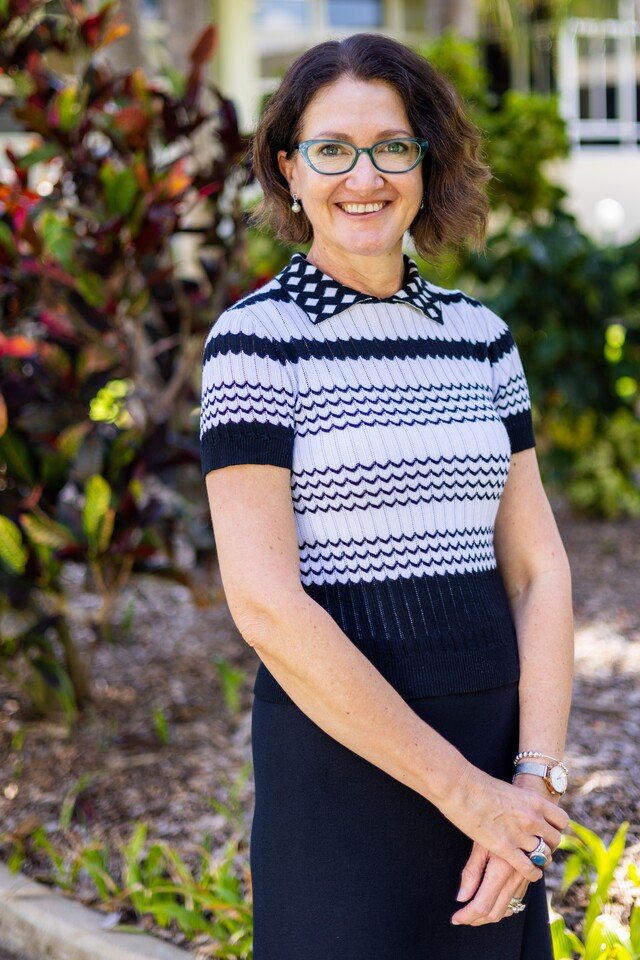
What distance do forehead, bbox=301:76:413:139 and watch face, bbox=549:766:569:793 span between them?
1.18 m

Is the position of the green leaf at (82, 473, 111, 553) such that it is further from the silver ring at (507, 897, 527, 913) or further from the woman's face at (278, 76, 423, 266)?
the silver ring at (507, 897, 527, 913)

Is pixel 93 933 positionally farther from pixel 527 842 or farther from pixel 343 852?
pixel 527 842

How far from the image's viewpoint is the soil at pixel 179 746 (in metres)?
3.45

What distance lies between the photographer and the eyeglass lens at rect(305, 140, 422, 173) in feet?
6.34

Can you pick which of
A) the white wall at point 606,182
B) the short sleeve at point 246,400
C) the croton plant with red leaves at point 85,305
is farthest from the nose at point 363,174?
the white wall at point 606,182

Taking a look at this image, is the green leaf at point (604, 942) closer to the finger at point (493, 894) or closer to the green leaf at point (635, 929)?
the green leaf at point (635, 929)

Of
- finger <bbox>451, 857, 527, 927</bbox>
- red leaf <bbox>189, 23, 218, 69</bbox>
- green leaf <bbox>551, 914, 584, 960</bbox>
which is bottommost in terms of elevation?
green leaf <bbox>551, 914, 584, 960</bbox>

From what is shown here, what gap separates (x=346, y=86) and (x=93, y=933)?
236 cm

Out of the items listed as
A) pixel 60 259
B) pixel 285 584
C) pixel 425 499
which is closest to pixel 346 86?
pixel 425 499

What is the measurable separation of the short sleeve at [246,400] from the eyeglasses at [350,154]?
1.09ft

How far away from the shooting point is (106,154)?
4.03 meters

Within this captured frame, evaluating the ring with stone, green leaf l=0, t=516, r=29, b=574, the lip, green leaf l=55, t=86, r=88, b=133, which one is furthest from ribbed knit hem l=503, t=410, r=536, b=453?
green leaf l=55, t=86, r=88, b=133

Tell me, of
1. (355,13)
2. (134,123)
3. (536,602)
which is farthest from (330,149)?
(355,13)

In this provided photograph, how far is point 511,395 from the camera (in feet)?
6.98
